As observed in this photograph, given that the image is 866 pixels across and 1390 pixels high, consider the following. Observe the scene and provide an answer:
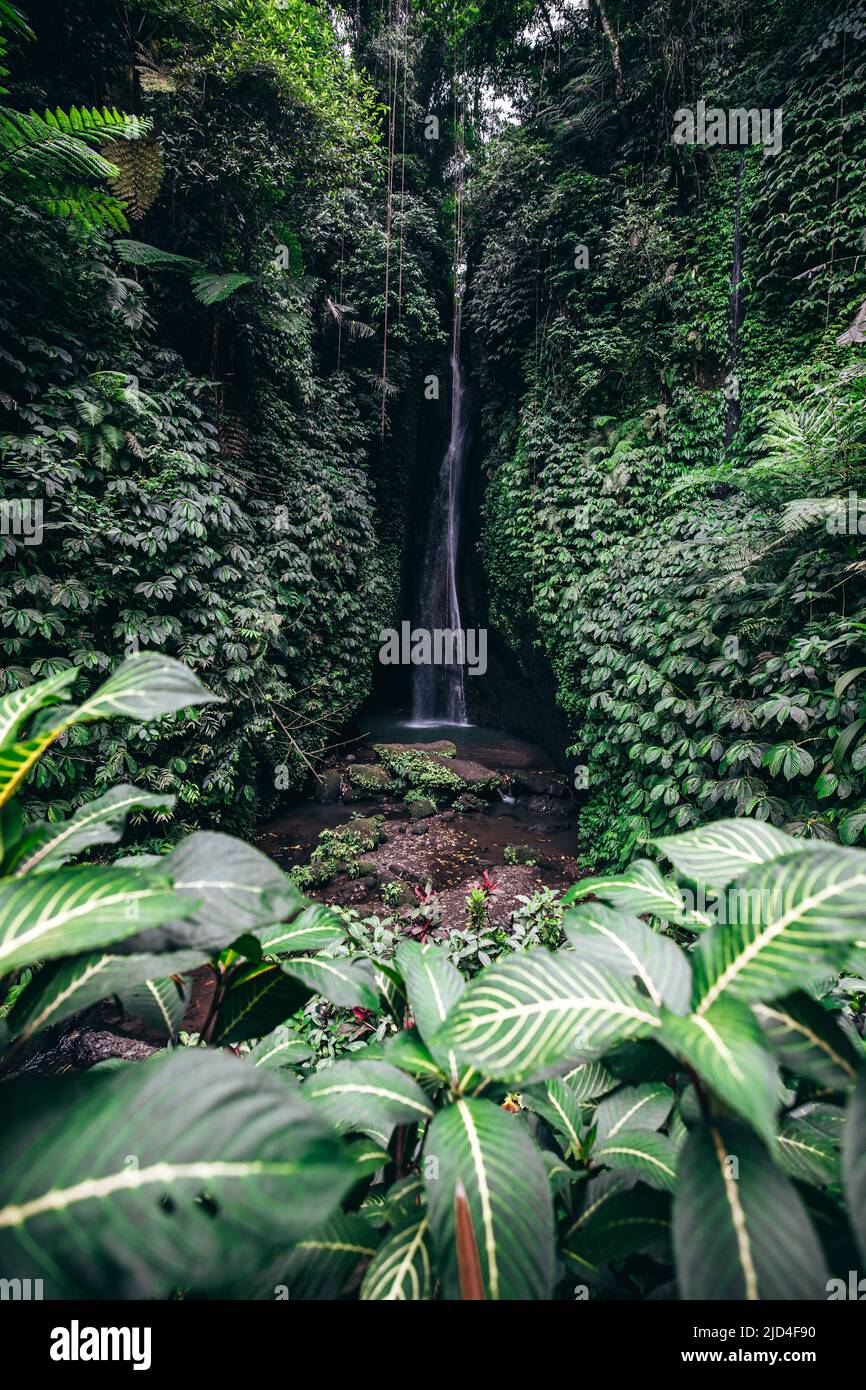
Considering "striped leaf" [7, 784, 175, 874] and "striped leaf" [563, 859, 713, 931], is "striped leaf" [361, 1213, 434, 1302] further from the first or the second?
"striped leaf" [7, 784, 175, 874]

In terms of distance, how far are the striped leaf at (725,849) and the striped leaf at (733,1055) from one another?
18cm

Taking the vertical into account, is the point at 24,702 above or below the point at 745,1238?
above

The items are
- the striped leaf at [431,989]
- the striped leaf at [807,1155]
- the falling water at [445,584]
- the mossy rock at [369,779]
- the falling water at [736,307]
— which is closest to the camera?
the striped leaf at [807,1155]

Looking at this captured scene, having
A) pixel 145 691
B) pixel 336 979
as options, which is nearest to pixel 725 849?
pixel 336 979

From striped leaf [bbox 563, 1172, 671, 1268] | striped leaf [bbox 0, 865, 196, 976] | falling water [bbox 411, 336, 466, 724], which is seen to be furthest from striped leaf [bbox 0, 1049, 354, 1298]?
falling water [bbox 411, 336, 466, 724]

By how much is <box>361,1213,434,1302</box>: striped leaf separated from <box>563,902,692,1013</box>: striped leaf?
37 centimetres

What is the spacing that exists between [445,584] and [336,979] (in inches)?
446

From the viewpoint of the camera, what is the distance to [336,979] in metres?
0.87

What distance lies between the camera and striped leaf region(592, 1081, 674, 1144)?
2.80 ft

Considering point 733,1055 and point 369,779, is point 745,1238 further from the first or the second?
point 369,779

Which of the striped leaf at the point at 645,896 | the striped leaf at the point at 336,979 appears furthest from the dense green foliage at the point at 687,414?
the striped leaf at the point at 336,979

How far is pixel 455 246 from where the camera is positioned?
10.4 metres

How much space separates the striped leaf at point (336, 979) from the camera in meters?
0.84

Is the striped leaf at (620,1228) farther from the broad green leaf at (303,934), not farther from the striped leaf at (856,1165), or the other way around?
the broad green leaf at (303,934)
